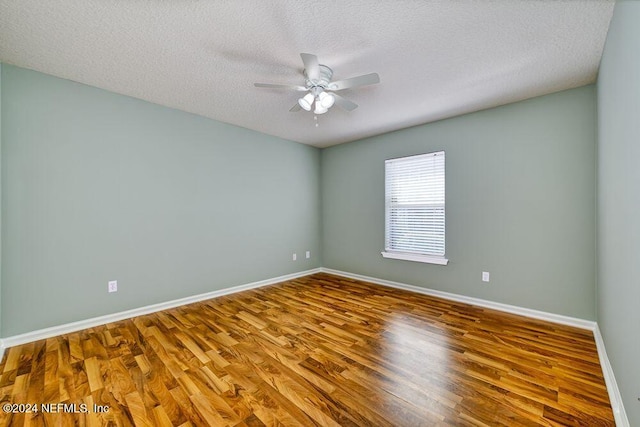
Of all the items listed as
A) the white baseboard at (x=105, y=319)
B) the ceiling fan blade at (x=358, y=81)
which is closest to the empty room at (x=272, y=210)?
the white baseboard at (x=105, y=319)

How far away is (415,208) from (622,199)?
2.45 metres

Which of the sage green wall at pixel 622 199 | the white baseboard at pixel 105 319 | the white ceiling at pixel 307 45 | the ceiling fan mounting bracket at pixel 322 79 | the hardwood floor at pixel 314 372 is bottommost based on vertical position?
the hardwood floor at pixel 314 372

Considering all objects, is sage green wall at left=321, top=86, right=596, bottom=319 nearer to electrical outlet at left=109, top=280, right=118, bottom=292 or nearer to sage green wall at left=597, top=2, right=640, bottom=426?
sage green wall at left=597, top=2, right=640, bottom=426

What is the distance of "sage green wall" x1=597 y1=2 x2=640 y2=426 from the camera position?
125cm

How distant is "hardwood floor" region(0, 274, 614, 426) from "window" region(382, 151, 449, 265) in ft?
3.60

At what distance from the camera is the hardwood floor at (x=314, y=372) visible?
60.9 inches

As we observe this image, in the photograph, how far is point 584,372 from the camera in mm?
1931

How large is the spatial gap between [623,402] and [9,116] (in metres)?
4.90

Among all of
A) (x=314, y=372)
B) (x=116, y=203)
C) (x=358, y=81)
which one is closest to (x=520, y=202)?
(x=358, y=81)

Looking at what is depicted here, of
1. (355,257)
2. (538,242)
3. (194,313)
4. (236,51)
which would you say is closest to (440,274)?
(538,242)

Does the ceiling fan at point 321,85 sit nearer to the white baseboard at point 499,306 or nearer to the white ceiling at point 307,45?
the white ceiling at point 307,45

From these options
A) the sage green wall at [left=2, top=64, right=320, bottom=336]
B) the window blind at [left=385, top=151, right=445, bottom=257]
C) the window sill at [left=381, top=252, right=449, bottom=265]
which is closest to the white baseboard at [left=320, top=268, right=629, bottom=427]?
the window sill at [left=381, top=252, right=449, bottom=265]

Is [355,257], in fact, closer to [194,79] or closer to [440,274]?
[440,274]

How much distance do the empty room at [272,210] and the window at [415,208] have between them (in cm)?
4
